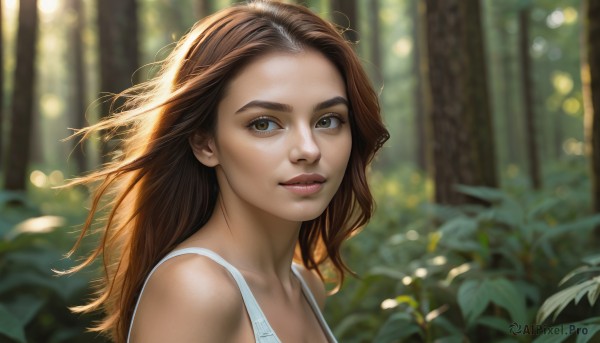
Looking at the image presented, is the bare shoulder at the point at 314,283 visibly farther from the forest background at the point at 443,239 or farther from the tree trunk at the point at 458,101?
the tree trunk at the point at 458,101

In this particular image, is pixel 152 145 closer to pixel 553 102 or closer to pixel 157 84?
pixel 157 84

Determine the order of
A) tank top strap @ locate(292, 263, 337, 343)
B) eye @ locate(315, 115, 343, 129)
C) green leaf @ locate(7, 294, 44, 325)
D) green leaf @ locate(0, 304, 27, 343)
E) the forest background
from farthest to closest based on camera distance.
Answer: green leaf @ locate(7, 294, 44, 325) < the forest background < green leaf @ locate(0, 304, 27, 343) < tank top strap @ locate(292, 263, 337, 343) < eye @ locate(315, 115, 343, 129)

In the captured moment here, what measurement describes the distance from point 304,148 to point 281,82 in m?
0.24

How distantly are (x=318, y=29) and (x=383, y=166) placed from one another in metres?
30.8

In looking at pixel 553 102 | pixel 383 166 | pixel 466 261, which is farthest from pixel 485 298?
pixel 553 102

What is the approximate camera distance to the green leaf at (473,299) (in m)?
3.17

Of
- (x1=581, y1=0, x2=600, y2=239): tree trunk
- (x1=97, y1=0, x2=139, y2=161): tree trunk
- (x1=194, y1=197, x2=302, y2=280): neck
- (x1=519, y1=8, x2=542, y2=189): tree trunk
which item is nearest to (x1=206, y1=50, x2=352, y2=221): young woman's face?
(x1=194, y1=197, x2=302, y2=280): neck

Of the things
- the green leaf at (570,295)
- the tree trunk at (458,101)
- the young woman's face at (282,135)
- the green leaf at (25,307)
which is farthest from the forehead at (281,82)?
the tree trunk at (458,101)

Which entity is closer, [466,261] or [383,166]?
[466,261]

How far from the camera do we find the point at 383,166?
32906 millimetres

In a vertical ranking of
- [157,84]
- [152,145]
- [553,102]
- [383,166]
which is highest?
[157,84]

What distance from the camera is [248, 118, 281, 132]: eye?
2188 mm

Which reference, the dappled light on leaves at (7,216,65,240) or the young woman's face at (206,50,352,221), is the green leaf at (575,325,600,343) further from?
the dappled light on leaves at (7,216,65,240)

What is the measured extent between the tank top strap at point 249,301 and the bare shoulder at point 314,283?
0.80 meters
